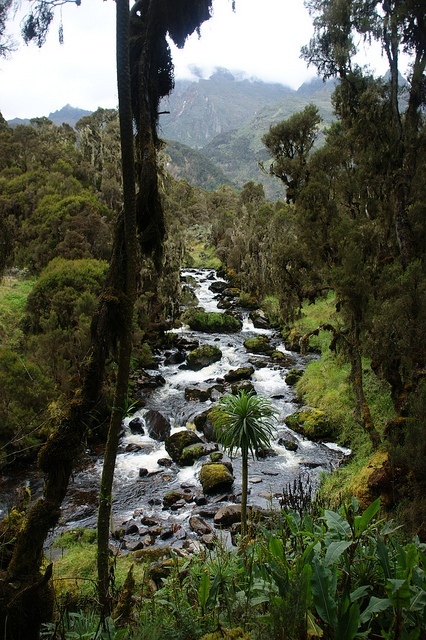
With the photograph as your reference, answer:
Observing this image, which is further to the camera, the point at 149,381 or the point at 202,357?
the point at 202,357

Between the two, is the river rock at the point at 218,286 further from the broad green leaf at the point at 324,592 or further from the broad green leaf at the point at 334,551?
the broad green leaf at the point at 324,592

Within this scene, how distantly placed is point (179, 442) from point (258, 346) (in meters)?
11.9

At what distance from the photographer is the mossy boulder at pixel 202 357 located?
952 inches

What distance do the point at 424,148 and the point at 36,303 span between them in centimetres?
1797

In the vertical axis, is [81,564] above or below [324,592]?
below

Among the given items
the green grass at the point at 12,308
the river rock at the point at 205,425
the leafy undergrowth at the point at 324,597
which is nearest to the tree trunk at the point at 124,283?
the leafy undergrowth at the point at 324,597

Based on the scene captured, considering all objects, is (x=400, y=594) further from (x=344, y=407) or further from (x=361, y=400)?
(x=344, y=407)

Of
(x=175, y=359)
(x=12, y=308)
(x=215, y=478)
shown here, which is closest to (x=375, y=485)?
(x=215, y=478)

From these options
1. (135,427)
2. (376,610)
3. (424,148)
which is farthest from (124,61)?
(135,427)

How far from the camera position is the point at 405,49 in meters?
12.7

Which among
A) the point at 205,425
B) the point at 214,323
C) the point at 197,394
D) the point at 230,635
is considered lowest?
the point at 205,425

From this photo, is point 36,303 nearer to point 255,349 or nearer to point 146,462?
point 146,462

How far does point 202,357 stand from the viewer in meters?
24.4

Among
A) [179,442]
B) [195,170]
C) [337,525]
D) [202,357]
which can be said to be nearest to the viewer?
[337,525]
